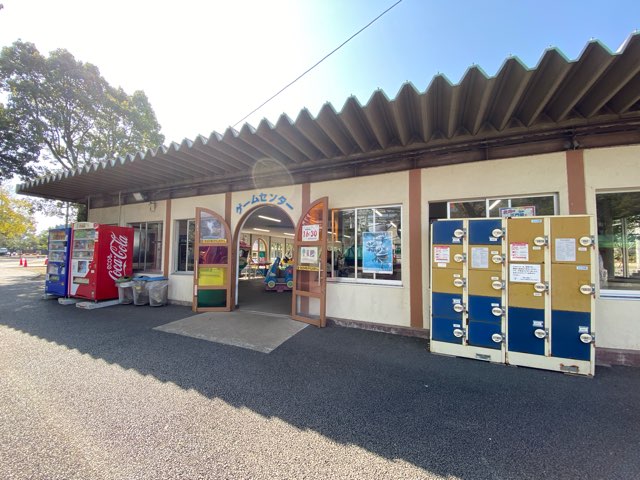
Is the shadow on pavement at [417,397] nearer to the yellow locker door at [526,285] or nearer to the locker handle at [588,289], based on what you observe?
the yellow locker door at [526,285]

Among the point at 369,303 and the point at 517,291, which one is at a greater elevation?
the point at 517,291

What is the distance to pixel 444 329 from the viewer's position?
383 cm

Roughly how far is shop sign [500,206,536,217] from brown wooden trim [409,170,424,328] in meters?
1.32

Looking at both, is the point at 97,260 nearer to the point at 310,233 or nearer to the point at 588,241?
the point at 310,233

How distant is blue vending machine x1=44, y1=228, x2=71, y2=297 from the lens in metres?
7.31

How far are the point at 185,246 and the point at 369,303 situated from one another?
555 centimetres

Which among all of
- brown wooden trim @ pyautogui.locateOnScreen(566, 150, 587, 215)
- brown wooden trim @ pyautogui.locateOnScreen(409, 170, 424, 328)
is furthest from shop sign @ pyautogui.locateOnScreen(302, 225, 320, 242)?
brown wooden trim @ pyautogui.locateOnScreen(566, 150, 587, 215)

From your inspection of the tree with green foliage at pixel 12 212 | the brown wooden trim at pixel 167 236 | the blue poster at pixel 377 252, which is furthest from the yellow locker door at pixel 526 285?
the tree with green foliage at pixel 12 212

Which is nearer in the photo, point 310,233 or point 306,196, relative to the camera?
point 310,233

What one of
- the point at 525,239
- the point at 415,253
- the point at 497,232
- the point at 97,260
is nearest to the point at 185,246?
the point at 97,260

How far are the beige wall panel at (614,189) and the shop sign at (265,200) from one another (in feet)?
16.9

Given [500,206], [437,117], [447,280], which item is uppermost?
[437,117]

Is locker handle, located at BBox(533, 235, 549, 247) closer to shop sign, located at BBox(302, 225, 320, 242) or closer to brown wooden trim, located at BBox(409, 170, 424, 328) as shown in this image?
brown wooden trim, located at BBox(409, 170, 424, 328)

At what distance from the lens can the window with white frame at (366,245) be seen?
194 inches
